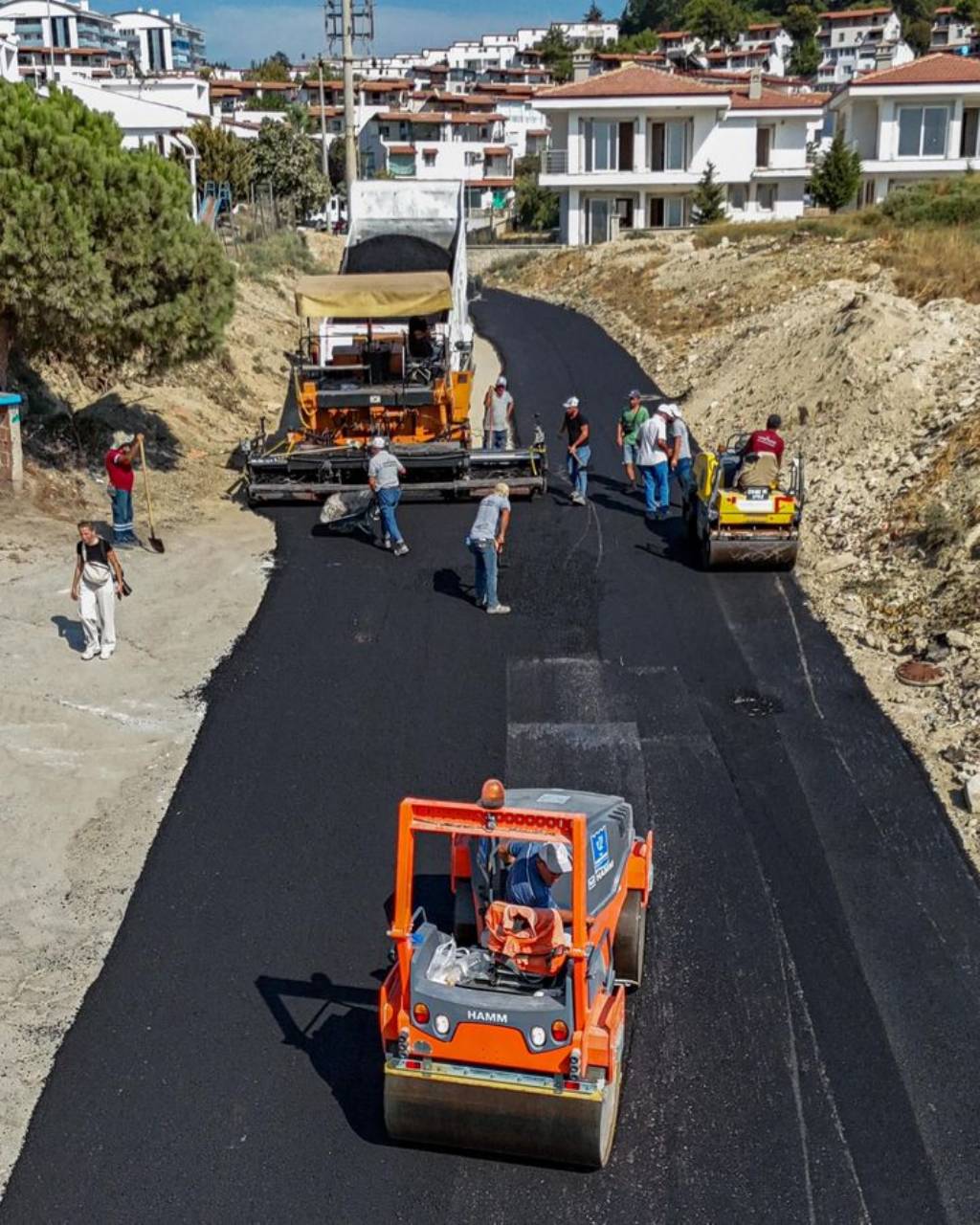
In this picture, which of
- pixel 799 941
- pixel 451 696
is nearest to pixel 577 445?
pixel 451 696

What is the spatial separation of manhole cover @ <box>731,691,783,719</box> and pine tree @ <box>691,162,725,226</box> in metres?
41.9

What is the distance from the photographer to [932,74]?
52625 mm

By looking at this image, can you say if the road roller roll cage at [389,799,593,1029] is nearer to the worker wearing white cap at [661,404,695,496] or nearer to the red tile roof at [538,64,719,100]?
the worker wearing white cap at [661,404,695,496]

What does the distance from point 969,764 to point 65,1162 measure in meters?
7.90

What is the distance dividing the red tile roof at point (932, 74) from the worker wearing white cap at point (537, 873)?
2076 inches

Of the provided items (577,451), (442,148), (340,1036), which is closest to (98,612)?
(340,1036)

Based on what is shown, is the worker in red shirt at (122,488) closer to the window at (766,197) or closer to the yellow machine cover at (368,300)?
the yellow machine cover at (368,300)

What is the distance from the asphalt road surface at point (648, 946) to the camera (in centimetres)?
708

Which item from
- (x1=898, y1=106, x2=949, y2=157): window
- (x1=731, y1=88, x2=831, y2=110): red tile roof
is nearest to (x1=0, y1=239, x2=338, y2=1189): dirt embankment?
(x1=898, y1=106, x2=949, y2=157): window

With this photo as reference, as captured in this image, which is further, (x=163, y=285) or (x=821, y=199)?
(x=821, y=199)

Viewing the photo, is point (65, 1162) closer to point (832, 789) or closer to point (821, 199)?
point (832, 789)

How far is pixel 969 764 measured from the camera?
11422 millimetres

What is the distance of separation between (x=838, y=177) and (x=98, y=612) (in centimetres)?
4307

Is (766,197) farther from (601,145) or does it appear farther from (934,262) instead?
(934,262)
